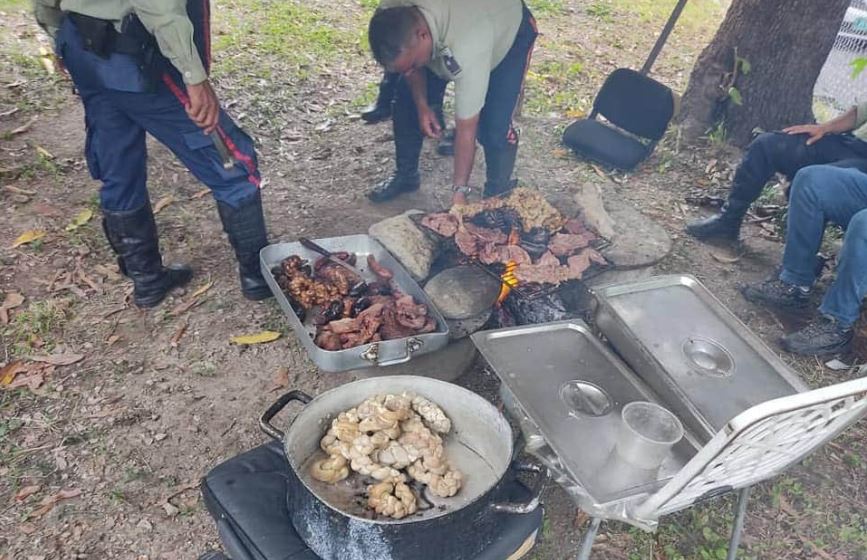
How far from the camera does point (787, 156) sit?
215 inches

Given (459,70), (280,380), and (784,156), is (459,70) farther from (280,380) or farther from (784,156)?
(784,156)

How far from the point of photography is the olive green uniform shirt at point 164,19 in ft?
11.1

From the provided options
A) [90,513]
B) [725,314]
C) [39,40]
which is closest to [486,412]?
[725,314]

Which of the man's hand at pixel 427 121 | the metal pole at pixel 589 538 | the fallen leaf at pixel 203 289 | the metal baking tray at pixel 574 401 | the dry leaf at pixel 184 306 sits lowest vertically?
the dry leaf at pixel 184 306

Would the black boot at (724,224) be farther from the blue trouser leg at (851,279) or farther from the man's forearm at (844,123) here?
the blue trouser leg at (851,279)

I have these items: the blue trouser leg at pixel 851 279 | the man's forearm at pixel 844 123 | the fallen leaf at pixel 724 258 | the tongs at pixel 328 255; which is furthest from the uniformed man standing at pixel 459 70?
the blue trouser leg at pixel 851 279

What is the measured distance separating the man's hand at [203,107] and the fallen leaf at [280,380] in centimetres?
159

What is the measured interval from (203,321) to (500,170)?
3.04 metres

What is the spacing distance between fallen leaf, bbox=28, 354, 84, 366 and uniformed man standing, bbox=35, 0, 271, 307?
2.00 ft

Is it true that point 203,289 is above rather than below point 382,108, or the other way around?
below

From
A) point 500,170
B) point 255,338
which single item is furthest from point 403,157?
point 255,338

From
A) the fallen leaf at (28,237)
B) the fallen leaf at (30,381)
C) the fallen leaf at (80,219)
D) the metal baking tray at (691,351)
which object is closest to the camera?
the metal baking tray at (691,351)

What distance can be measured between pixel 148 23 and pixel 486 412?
2.70 m

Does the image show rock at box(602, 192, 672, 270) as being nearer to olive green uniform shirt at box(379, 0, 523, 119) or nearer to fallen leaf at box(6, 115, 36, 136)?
olive green uniform shirt at box(379, 0, 523, 119)
